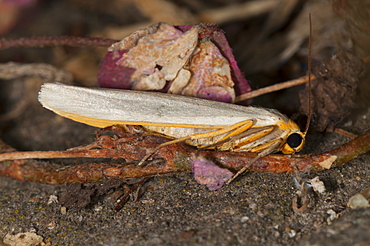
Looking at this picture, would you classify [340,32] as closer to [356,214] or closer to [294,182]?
[294,182]

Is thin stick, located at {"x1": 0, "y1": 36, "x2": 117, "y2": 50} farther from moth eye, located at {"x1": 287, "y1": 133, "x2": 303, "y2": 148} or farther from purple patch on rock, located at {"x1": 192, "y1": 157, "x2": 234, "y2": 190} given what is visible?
moth eye, located at {"x1": 287, "y1": 133, "x2": 303, "y2": 148}

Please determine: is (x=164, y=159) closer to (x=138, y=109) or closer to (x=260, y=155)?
(x=138, y=109)

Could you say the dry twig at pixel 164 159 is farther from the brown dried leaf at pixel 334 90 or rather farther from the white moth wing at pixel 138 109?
the brown dried leaf at pixel 334 90

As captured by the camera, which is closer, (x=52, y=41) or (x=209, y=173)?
(x=209, y=173)

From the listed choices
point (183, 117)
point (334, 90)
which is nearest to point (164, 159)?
point (183, 117)

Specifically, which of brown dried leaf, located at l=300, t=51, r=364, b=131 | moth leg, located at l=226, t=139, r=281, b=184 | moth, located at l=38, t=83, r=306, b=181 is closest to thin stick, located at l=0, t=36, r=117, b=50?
moth, located at l=38, t=83, r=306, b=181

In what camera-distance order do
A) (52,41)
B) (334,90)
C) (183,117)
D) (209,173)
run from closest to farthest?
1. (209,173)
2. (183,117)
3. (334,90)
4. (52,41)

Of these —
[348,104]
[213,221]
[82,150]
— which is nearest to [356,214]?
[213,221]

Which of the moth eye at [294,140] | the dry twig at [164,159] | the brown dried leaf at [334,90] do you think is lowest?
the dry twig at [164,159]

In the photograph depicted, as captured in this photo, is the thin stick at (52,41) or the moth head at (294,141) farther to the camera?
the thin stick at (52,41)

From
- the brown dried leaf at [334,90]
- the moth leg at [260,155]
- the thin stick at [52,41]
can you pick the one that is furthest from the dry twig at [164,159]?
the thin stick at [52,41]
